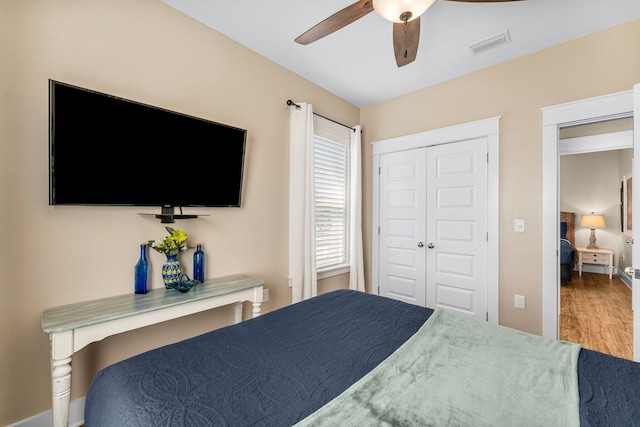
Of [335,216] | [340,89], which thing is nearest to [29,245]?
[335,216]

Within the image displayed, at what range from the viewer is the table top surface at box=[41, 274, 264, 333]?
1442mm

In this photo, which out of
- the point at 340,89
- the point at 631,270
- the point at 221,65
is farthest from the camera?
the point at 340,89

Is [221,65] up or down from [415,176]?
up

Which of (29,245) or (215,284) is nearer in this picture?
(29,245)

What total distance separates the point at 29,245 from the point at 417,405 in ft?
6.69

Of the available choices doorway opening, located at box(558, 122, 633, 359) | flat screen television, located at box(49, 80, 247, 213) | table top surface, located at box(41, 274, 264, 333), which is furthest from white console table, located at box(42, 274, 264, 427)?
doorway opening, located at box(558, 122, 633, 359)

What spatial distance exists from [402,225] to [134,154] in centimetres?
275

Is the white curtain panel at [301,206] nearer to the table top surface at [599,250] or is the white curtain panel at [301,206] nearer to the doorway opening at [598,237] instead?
the doorway opening at [598,237]

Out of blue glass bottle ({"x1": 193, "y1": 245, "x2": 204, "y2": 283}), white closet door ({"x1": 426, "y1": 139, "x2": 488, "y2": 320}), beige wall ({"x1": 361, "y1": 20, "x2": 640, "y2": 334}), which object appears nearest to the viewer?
blue glass bottle ({"x1": 193, "y1": 245, "x2": 204, "y2": 283})

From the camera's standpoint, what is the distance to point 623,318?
343 cm

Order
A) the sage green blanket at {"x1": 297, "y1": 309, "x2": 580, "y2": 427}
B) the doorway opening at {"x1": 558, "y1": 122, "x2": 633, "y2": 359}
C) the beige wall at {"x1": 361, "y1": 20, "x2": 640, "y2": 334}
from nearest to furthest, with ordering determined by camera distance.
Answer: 1. the sage green blanket at {"x1": 297, "y1": 309, "x2": 580, "y2": 427}
2. the beige wall at {"x1": 361, "y1": 20, "x2": 640, "y2": 334}
3. the doorway opening at {"x1": 558, "y1": 122, "x2": 633, "y2": 359}

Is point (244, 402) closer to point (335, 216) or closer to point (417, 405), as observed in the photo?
point (417, 405)

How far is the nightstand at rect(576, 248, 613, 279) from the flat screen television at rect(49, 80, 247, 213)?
7.15 m

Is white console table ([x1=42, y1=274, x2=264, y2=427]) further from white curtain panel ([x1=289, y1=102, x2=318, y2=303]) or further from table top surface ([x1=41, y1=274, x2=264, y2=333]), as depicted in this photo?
white curtain panel ([x1=289, y1=102, x2=318, y2=303])
